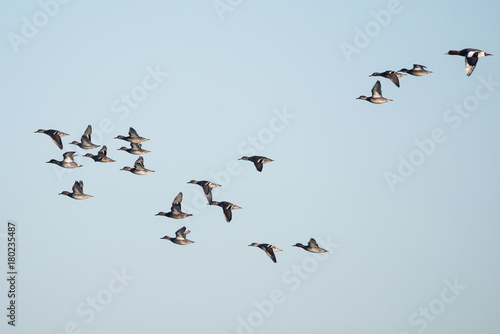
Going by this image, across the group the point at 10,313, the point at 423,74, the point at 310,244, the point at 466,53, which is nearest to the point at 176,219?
the point at 310,244

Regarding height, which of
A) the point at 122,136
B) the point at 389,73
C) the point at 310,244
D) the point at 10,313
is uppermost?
the point at 122,136

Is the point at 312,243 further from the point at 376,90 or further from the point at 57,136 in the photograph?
the point at 57,136

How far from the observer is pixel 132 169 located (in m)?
73.1

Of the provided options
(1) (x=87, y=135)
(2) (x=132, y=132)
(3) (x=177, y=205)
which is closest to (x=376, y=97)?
A: (3) (x=177, y=205)

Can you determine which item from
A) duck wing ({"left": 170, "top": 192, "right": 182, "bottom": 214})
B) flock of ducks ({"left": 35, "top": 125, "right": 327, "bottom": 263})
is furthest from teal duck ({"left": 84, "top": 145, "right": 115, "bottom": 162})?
duck wing ({"left": 170, "top": 192, "right": 182, "bottom": 214})

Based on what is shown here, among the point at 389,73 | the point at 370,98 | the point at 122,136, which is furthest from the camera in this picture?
the point at 122,136

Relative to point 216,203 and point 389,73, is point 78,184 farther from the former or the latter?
point 389,73

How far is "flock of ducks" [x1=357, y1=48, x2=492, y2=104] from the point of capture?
57303mm

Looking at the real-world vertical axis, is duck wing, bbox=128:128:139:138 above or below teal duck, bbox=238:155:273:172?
above

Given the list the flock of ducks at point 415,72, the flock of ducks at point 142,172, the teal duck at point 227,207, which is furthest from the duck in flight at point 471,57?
the teal duck at point 227,207

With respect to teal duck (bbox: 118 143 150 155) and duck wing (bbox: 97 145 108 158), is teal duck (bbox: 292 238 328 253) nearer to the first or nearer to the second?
teal duck (bbox: 118 143 150 155)

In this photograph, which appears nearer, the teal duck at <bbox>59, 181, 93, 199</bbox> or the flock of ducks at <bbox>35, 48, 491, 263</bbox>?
the flock of ducks at <bbox>35, 48, 491, 263</bbox>

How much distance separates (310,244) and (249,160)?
23.4 feet

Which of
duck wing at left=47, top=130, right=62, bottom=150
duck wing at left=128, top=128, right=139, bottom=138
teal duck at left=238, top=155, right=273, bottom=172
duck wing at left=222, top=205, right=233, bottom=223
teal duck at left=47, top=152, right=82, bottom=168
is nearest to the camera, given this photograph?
duck wing at left=222, top=205, right=233, bottom=223
